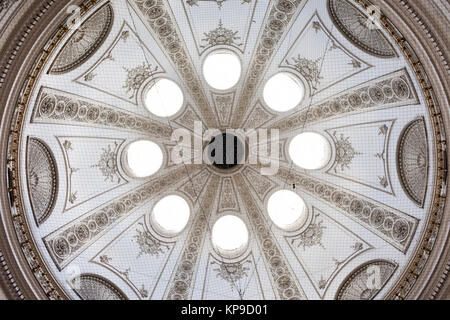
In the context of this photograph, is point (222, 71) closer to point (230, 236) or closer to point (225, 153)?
point (225, 153)

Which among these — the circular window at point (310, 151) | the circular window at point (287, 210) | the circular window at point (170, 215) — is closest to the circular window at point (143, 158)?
the circular window at point (170, 215)

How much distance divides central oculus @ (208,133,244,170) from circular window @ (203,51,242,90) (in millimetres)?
1511

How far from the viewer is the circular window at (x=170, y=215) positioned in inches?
449

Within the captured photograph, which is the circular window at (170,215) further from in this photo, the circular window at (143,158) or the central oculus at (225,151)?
the central oculus at (225,151)

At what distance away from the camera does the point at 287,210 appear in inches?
460

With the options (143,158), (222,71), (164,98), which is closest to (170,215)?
(143,158)

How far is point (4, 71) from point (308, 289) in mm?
8143

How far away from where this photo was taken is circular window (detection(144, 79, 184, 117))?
11.2 meters

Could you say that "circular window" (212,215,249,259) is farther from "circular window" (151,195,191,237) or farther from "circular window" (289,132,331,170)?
"circular window" (289,132,331,170)

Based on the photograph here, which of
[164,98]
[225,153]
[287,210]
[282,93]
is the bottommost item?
[287,210]

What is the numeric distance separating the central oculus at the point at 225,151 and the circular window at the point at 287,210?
153 cm

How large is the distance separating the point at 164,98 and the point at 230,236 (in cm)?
427

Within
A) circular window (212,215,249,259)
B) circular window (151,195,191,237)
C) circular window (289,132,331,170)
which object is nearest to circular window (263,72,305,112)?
circular window (289,132,331,170)
